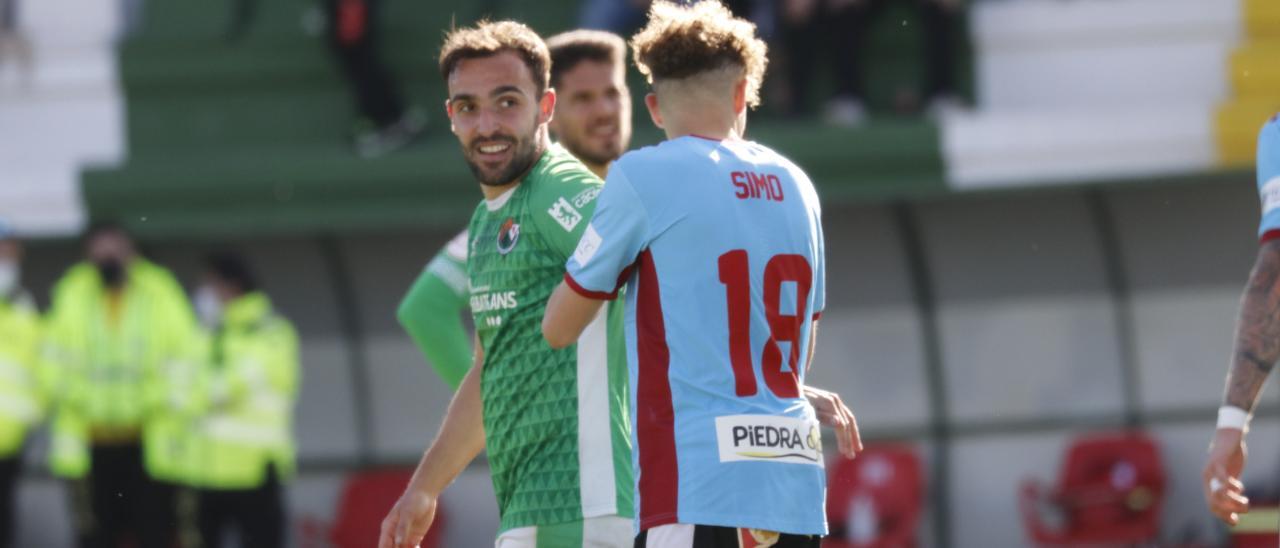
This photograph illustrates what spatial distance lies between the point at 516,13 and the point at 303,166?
1.94 meters

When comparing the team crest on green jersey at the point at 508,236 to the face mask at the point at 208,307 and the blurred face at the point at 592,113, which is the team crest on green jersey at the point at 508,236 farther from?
the face mask at the point at 208,307

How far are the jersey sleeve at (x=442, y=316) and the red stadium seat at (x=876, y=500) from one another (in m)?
6.02

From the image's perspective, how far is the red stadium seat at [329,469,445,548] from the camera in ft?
42.9

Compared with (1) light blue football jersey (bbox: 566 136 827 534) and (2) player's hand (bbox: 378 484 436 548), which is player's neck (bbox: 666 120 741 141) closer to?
(1) light blue football jersey (bbox: 566 136 827 534)

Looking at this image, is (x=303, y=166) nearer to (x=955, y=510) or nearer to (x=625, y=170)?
(x=955, y=510)

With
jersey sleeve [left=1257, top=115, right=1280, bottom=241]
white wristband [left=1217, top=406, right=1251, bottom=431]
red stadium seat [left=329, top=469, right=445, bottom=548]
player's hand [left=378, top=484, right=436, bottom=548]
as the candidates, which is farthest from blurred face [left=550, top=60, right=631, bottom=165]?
red stadium seat [left=329, top=469, right=445, bottom=548]

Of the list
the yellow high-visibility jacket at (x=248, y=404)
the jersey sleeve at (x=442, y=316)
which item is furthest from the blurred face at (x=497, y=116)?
the yellow high-visibility jacket at (x=248, y=404)

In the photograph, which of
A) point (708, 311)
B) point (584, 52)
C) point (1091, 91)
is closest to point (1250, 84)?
point (1091, 91)

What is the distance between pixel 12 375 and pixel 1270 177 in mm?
9011

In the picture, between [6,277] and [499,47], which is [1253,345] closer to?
[499,47]

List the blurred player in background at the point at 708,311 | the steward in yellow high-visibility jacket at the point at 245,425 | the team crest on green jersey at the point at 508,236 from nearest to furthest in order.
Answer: the blurred player in background at the point at 708,311 < the team crest on green jersey at the point at 508,236 < the steward in yellow high-visibility jacket at the point at 245,425

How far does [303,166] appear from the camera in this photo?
13.3 m

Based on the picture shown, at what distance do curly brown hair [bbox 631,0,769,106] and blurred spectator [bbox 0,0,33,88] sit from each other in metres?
11.0

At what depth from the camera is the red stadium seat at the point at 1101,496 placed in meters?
11.6
